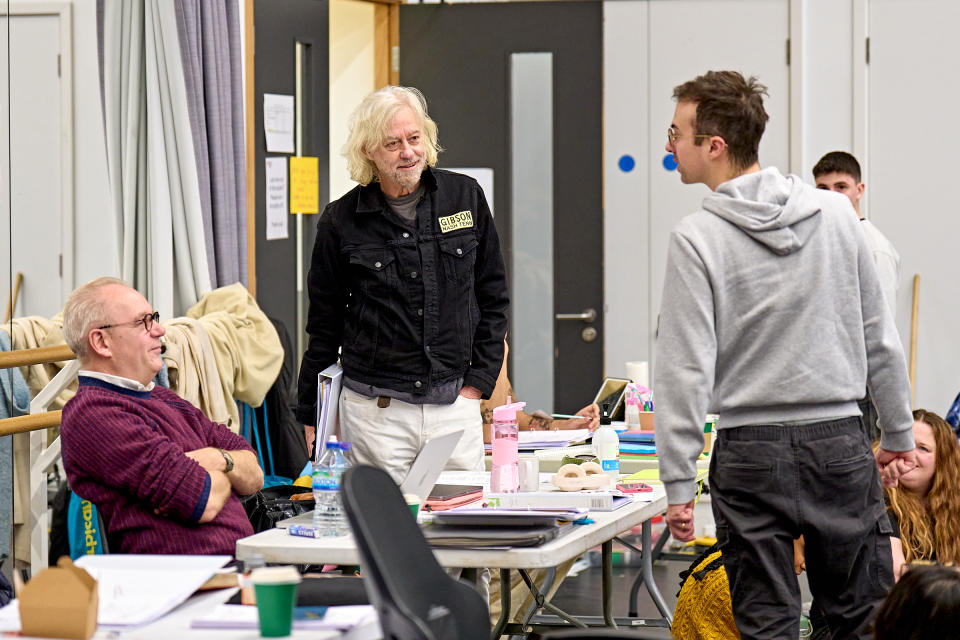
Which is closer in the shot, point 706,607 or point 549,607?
point 706,607

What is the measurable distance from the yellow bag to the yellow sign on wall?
3098 mm

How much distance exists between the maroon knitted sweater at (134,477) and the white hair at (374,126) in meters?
0.93

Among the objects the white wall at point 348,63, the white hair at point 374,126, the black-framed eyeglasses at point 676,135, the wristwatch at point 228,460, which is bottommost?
the wristwatch at point 228,460

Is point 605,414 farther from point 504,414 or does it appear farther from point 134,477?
point 134,477

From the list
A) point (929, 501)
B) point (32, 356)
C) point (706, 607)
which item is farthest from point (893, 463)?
point (32, 356)

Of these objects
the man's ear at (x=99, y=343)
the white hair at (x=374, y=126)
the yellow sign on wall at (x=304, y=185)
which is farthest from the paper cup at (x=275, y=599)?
the yellow sign on wall at (x=304, y=185)

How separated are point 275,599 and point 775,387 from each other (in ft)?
3.44

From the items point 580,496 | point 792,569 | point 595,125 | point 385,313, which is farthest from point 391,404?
point 595,125

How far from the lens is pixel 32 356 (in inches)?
132

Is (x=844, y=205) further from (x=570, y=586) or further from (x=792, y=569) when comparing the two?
(x=570, y=586)

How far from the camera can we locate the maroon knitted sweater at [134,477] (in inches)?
104

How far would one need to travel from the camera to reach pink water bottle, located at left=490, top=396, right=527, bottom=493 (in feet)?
9.76

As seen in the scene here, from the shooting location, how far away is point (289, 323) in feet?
19.0

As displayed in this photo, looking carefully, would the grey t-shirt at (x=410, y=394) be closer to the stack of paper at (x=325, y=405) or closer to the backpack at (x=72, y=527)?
the stack of paper at (x=325, y=405)
